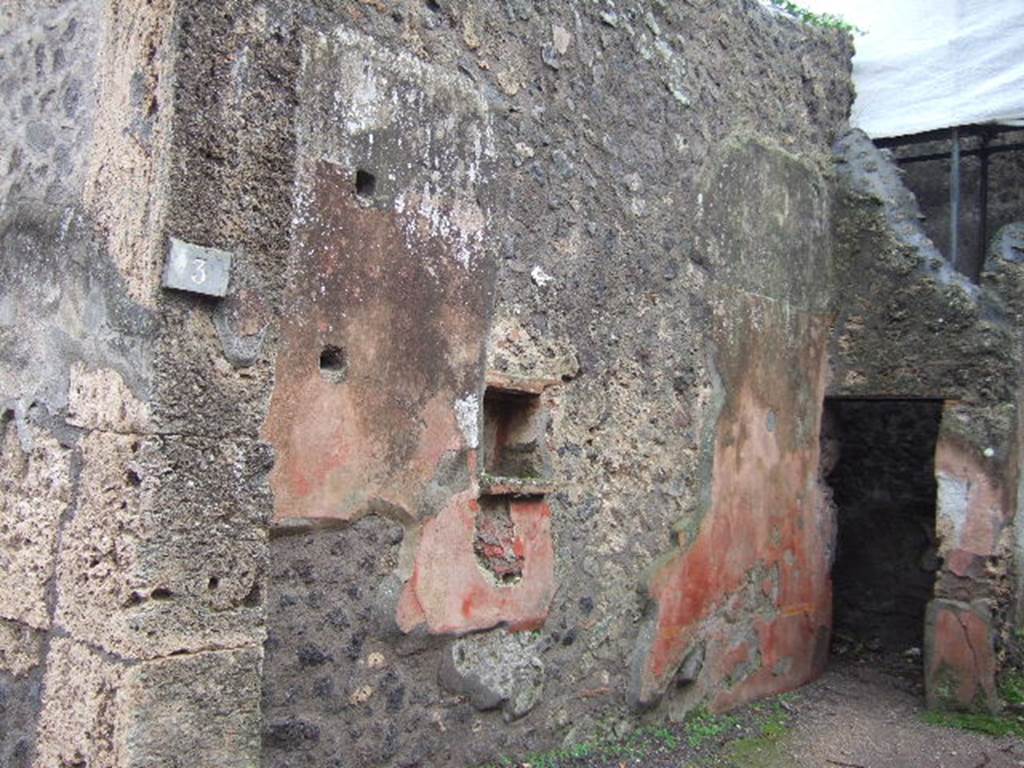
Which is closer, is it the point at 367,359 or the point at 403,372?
the point at 367,359

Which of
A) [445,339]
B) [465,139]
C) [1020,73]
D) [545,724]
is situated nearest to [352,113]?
[465,139]

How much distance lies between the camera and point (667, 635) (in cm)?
466

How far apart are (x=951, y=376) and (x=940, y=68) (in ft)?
6.73

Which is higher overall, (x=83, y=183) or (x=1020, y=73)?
(x=1020, y=73)

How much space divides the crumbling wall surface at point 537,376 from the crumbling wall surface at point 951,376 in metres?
0.28

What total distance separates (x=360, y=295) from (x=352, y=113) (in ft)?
1.88

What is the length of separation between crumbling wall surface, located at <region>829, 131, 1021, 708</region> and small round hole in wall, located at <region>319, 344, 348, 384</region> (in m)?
3.38

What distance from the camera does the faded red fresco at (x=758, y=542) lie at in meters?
4.80

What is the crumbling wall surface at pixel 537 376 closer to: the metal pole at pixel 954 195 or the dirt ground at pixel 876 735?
the dirt ground at pixel 876 735

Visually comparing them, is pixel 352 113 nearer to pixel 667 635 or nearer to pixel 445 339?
pixel 445 339

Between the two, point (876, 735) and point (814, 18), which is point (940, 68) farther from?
point (876, 735)

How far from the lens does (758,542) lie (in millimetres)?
5324

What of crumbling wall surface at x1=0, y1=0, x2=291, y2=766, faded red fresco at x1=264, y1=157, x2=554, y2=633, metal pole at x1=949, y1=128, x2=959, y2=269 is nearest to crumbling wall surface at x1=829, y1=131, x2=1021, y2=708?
metal pole at x1=949, y1=128, x2=959, y2=269

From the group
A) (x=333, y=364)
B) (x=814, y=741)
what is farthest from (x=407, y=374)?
(x=814, y=741)
